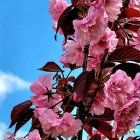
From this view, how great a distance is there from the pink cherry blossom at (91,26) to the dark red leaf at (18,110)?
1.35 ft

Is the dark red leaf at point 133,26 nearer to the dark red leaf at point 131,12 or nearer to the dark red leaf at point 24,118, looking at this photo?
the dark red leaf at point 131,12

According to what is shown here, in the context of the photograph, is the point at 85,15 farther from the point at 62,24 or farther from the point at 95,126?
the point at 95,126

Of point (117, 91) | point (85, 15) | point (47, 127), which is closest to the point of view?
point (117, 91)

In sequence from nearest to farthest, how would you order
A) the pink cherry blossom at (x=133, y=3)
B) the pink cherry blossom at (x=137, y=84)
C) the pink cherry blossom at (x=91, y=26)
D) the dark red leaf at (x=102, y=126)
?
the pink cherry blossom at (x=137, y=84)
the pink cherry blossom at (x=91, y=26)
the dark red leaf at (x=102, y=126)
the pink cherry blossom at (x=133, y=3)

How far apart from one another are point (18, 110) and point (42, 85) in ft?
0.79

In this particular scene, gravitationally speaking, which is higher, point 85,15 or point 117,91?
point 85,15

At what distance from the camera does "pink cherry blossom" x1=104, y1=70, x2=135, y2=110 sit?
1344mm

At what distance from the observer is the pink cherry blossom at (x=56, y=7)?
1.87m

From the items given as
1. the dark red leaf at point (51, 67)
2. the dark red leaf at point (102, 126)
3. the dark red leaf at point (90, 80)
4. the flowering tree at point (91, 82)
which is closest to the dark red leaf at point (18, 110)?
the flowering tree at point (91, 82)

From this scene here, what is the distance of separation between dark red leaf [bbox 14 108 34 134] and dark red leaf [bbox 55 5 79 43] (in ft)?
1.14

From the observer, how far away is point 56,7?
187cm

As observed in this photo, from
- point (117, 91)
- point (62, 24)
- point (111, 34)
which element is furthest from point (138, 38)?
point (117, 91)

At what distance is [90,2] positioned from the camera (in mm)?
1544

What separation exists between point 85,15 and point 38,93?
34cm
